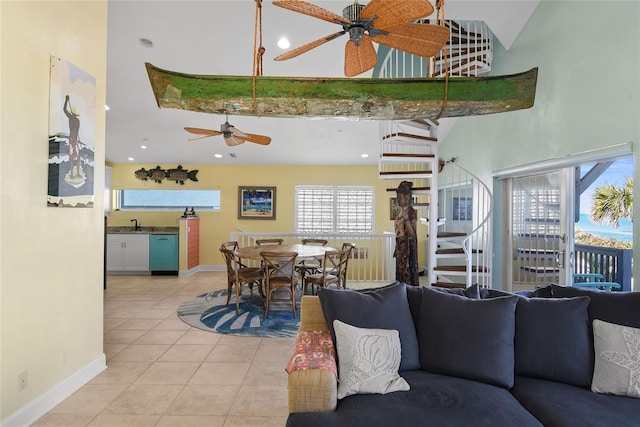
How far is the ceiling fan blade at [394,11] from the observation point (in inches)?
60.5

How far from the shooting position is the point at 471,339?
191 cm

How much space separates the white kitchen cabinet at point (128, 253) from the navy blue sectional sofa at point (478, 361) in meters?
5.95

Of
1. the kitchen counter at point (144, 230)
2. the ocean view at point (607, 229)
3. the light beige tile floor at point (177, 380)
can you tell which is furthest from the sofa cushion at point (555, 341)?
the kitchen counter at point (144, 230)

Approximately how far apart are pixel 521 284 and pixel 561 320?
8.80ft

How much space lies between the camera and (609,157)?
267 centimetres

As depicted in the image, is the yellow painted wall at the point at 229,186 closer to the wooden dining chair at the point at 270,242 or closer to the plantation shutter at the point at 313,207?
the plantation shutter at the point at 313,207

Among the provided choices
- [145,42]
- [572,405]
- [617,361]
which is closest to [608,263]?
[617,361]

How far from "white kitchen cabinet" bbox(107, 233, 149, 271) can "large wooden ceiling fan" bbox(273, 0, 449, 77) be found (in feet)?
20.5

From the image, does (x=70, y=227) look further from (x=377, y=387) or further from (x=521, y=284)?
(x=521, y=284)

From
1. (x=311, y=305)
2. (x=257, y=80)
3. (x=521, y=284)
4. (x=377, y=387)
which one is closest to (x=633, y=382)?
(x=377, y=387)

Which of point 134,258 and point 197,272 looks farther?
point 197,272

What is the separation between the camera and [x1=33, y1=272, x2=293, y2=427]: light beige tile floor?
7.42ft

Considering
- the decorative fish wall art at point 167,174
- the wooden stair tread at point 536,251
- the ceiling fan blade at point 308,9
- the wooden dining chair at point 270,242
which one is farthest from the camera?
the decorative fish wall art at point 167,174

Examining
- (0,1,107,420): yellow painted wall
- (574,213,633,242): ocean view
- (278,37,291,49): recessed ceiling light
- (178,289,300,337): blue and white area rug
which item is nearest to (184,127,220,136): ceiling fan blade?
(278,37,291,49): recessed ceiling light
